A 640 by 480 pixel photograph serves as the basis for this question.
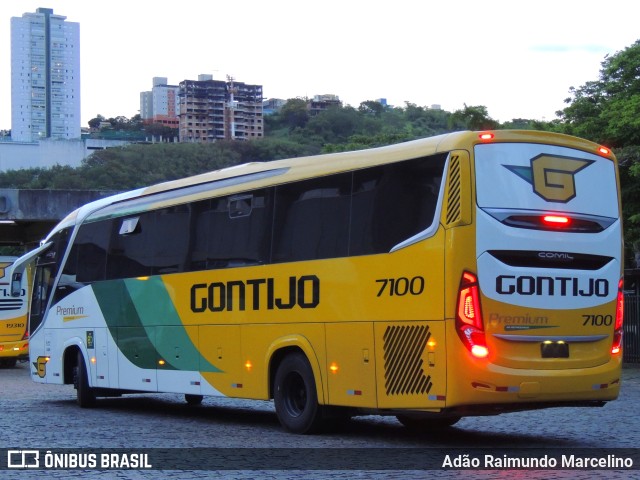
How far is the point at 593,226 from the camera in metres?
12.0

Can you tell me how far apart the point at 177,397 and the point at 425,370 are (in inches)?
470

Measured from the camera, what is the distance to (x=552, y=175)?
11.8m

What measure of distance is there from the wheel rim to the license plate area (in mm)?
3387

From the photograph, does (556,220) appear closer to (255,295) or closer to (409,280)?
(409,280)

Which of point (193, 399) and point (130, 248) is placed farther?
point (193, 399)

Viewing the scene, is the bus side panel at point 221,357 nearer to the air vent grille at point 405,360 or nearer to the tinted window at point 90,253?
the air vent grille at point 405,360

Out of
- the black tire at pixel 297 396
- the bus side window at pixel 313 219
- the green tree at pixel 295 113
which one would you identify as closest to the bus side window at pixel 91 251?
the bus side window at pixel 313 219

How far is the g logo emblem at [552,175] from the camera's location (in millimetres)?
11594

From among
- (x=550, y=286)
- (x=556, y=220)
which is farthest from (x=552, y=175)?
(x=550, y=286)

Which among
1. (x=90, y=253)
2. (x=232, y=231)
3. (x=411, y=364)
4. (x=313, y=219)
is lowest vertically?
(x=411, y=364)

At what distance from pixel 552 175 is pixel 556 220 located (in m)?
0.51


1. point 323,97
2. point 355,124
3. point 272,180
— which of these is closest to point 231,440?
point 272,180

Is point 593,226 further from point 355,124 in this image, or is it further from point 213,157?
point 355,124

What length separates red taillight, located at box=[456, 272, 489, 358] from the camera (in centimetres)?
1111
